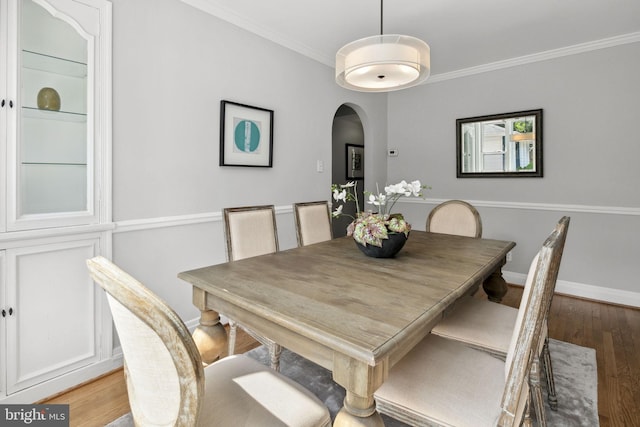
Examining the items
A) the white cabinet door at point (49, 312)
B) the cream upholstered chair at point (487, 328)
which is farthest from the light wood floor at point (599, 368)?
the cream upholstered chair at point (487, 328)

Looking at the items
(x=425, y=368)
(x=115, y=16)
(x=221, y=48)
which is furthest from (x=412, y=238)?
(x=115, y=16)

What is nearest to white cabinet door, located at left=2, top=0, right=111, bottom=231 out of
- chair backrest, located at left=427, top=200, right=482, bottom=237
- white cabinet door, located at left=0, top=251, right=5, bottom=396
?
white cabinet door, located at left=0, top=251, right=5, bottom=396

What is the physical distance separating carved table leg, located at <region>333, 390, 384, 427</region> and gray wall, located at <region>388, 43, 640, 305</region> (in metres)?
3.37

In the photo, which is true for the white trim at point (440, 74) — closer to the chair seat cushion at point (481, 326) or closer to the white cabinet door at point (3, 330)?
the white cabinet door at point (3, 330)

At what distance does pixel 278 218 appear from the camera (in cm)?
316

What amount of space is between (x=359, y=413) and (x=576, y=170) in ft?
11.6

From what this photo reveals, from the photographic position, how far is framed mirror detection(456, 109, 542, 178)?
3488 mm

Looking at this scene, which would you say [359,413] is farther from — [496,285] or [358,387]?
[496,285]

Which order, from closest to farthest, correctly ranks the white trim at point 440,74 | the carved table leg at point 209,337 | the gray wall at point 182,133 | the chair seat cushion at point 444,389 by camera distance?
the chair seat cushion at point 444,389
the carved table leg at point 209,337
the gray wall at point 182,133
the white trim at point 440,74

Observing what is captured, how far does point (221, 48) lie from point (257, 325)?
2272 mm

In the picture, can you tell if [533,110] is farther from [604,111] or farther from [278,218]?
[278,218]

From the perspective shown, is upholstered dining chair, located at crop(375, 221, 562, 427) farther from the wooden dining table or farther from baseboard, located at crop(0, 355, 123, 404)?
baseboard, located at crop(0, 355, 123, 404)

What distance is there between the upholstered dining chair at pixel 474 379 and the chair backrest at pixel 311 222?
1.25 m

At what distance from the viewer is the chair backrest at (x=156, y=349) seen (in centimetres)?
64
